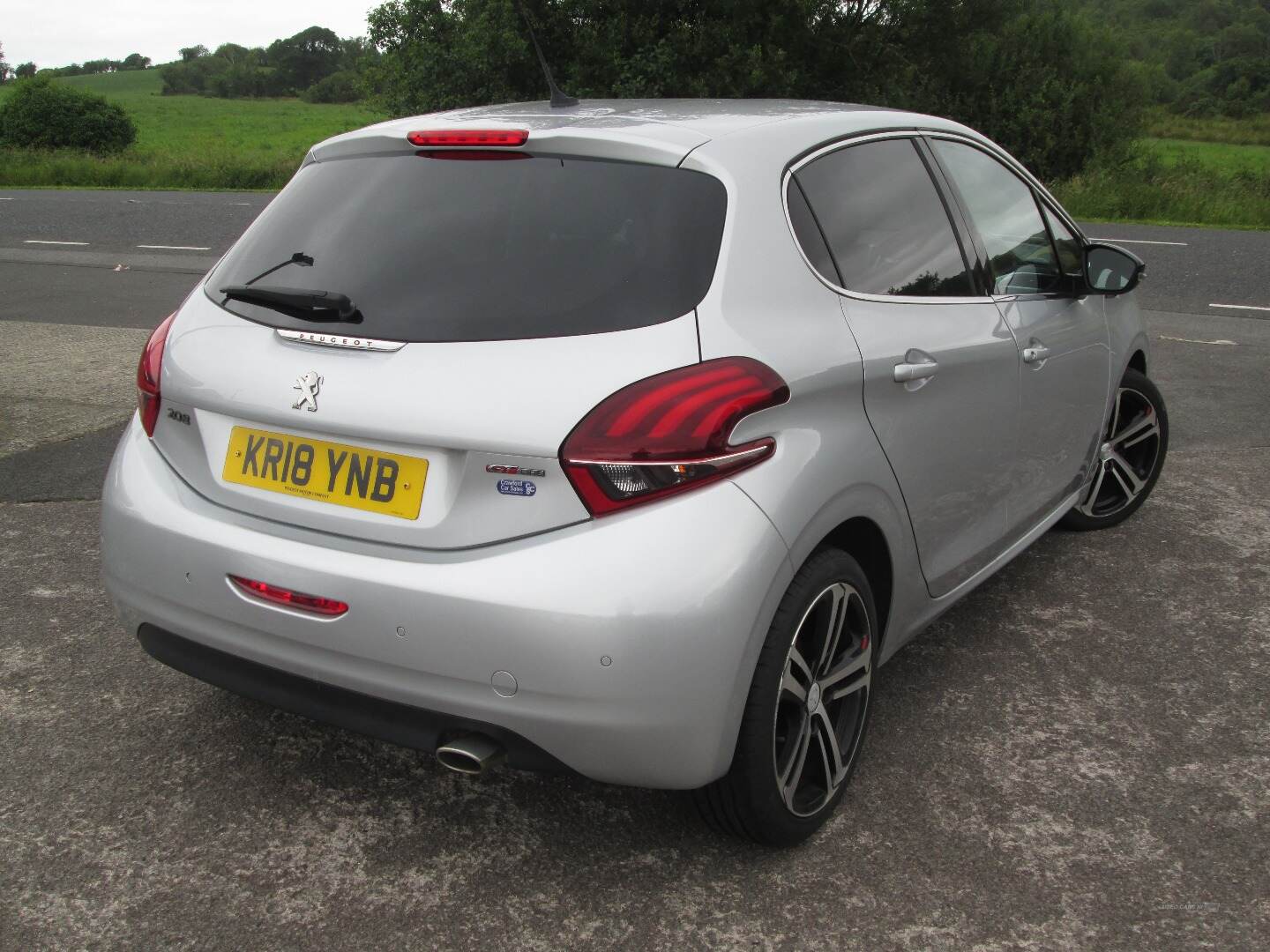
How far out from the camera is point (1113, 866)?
271 centimetres

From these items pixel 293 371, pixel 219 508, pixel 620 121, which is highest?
pixel 620 121

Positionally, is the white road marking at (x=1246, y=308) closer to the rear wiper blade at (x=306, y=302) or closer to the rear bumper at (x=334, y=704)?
the rear wiper blade at (x=306, y=302)

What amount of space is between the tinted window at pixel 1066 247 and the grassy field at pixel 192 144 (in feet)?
78.3

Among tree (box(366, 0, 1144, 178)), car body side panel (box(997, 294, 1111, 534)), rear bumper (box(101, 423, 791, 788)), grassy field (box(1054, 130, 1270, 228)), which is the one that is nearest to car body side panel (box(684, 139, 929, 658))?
rear bumper (box(101, 423, 791, 788))

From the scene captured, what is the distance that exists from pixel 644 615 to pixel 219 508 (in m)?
1.00

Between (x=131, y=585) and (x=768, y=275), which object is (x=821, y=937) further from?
(x=131, y=585)

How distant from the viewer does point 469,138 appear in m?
2.76

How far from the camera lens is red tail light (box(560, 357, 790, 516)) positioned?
228 cm

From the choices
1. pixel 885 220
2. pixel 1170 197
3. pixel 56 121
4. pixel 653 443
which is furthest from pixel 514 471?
pixel 56 121

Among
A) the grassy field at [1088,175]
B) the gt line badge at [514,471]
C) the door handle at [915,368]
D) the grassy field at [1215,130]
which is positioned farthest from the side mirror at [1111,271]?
the grassy field at [1215,130]

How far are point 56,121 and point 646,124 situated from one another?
41518mm

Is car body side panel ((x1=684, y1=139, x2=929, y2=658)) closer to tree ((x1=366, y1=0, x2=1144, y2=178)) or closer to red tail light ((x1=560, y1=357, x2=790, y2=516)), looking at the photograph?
red tail light ((x1=560, y1=357, x2=790, y2=516))

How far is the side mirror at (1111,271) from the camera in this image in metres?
3.94

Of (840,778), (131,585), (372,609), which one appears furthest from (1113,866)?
(131,585)
